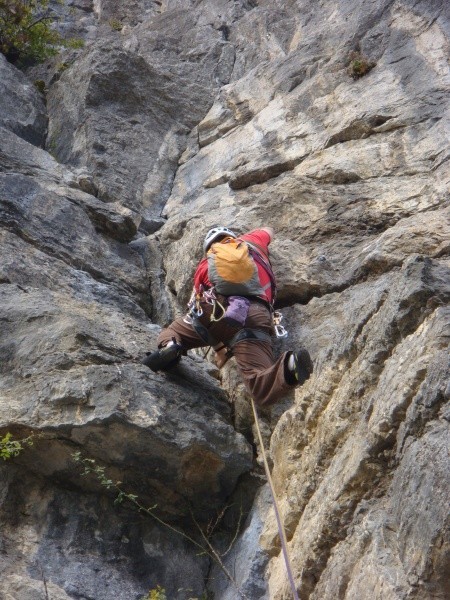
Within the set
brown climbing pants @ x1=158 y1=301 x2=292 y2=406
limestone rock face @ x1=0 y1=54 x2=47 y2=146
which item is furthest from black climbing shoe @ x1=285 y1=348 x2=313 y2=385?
limestone rock face @ x1=0 y1=54 x2=47 y2=146

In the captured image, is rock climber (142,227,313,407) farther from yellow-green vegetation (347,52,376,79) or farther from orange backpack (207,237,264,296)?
yellow-green vegetation (347,52,376,79)

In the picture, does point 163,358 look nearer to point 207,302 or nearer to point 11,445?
point 207,302

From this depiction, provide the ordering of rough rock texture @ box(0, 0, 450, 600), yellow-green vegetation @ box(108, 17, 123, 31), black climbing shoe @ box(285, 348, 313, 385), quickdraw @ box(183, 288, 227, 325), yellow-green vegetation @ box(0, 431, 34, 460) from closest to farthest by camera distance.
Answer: rough rock texture @ box(0, 0, 450, 600) → black climbing shoe @ box(285, 348, 313, 385) → yellow-green vegetation @ box(0, 431, 34, 460) → quickdraw @ box(183, 288, 227, 325) → yellow-green vegetation @ box(108, 17, 123, 31)

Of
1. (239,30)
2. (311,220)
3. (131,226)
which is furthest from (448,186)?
(239,30)

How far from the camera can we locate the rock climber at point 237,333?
24.9ft

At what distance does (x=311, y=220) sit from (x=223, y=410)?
294cm

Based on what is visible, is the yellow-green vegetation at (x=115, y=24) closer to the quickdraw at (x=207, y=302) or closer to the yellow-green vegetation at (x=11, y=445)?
the quickdraw at (x=207, y=302)

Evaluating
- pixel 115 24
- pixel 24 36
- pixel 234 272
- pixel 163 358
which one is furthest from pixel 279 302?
pixel 115 24

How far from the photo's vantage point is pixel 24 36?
16.8 meters

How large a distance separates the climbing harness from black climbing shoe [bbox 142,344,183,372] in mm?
1030

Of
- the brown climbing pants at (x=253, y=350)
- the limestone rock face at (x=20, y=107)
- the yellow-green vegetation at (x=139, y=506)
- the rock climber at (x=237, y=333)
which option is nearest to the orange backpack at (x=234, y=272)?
the rock climber at (x=237, y=333)

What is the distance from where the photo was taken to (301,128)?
11.9 meters

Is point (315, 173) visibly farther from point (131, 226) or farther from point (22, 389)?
point (22, 389)

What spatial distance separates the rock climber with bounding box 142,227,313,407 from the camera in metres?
7.58
